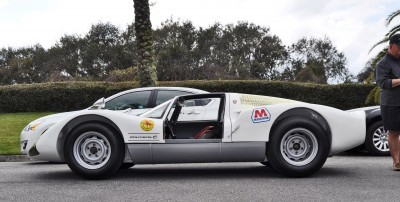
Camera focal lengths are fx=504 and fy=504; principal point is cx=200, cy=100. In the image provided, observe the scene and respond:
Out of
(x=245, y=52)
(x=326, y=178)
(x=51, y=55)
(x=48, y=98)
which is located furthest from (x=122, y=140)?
(x=51, y=55)

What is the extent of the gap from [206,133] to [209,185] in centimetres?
106

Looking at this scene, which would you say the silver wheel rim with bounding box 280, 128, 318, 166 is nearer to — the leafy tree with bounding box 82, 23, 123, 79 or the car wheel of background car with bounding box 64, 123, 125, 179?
the car wheel of background car with bounding box 64, 123, 125, 179

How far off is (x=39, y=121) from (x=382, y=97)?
19.0ft

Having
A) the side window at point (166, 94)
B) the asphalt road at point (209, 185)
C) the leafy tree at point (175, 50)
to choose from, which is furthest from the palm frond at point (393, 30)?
the leafy tree at point (175, 50)

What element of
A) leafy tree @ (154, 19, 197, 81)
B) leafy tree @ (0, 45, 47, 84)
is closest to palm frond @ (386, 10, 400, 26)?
leafy tree @ (154, 19, 197, 81)

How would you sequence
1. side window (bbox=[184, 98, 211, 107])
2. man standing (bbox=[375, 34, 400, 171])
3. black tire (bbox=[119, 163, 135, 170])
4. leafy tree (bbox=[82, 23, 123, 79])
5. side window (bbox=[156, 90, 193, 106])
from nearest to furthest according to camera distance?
man standing (bbox=[375, 34, 400, 171]), side window (bbox=[184, 98, 211, 107]), black tire (bbox=[119, 163, 135, 170]), side window (bbox=[156, 90, 193, 106]), leafy tree (bbox=[82, 23, 123, 79])

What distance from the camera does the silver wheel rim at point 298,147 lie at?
6.21 meters

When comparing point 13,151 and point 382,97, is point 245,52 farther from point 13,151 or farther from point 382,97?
point 382,97

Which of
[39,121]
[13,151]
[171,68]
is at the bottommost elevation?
[13,151]

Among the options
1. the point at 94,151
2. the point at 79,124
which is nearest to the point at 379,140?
the point at 94,151

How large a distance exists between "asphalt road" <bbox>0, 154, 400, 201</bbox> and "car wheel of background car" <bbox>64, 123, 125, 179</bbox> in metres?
0.15

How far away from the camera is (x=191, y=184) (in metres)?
5.90

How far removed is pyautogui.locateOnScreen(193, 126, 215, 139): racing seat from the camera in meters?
6.66

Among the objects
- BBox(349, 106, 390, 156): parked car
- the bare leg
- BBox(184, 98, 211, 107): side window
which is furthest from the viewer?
BBox(349, 106, 390, 156): parked car
